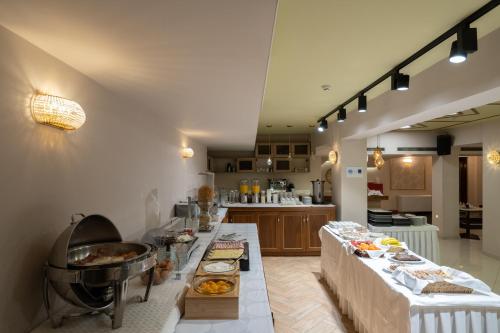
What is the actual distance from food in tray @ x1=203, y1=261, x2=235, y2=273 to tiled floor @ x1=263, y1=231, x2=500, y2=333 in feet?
4.53

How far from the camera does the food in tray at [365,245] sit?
2.93 metres

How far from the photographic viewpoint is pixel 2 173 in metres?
1.00

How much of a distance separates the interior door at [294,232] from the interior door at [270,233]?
140mm

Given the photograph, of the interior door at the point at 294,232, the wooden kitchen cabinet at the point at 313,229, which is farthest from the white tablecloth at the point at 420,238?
the interior door at the point at 294,232

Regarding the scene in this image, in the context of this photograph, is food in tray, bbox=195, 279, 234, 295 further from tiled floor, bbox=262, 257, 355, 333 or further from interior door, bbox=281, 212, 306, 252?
interior door, bbox=281, 212, 306, 252

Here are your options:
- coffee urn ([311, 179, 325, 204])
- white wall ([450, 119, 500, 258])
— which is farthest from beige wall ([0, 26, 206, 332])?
white wall ([450, 119, 500, 258])

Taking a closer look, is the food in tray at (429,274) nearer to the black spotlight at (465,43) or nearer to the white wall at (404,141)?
the black spotlight at (465,43)

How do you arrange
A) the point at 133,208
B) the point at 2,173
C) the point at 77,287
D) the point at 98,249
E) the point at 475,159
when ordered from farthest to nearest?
the point at 475,159 → the point at 133,208 → the point at 98,249 → the point at 77,287 → the point at 2,173

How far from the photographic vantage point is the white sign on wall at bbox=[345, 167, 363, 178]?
5164 mm

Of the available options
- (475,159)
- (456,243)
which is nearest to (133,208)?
(456,243)

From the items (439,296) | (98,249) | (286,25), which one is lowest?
(439,296)

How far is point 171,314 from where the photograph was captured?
136cm

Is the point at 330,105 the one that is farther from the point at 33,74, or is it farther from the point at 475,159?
the point at 475,159

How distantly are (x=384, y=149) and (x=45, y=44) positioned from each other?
272 inches
